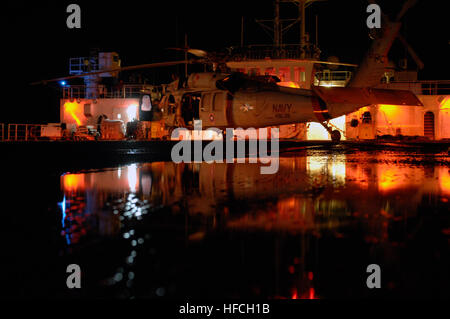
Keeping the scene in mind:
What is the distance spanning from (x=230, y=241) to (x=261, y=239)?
0.18m

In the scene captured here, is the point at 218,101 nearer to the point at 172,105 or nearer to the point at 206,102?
the point at 206,102

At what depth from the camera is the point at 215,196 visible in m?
4.04

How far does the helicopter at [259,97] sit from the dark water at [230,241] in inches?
382

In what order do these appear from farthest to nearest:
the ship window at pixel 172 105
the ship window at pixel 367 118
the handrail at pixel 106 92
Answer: the handrail at pixel 106 92, the ship window at pixel 367 118, the ship window at pixel 172 105

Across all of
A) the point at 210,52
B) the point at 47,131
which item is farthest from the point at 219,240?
the point at 47,131

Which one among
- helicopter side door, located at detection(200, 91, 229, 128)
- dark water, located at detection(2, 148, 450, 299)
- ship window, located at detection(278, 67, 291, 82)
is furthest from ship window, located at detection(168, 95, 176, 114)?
ship window, located at detection(278, 67, 291, 82)

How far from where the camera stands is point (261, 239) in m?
2.33

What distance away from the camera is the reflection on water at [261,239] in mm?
1698

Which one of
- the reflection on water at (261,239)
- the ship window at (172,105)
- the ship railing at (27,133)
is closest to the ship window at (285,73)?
the ship window at (172,105)

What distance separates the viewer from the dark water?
5.53 ft

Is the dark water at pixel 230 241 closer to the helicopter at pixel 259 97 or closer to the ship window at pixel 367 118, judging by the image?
the helicopter at pixel 259 97

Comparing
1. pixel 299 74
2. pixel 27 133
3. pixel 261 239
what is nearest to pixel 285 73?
pixel 299 74

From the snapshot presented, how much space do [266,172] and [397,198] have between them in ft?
9.09
